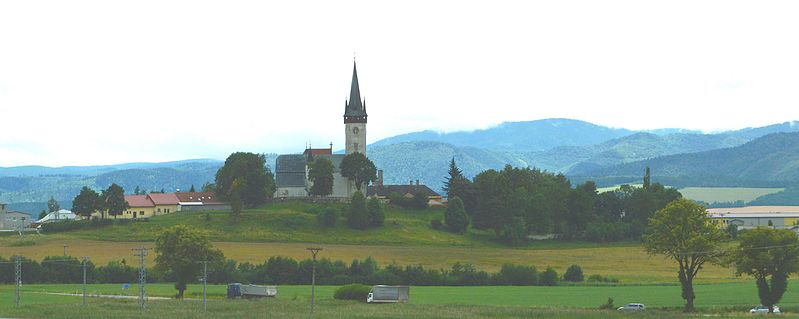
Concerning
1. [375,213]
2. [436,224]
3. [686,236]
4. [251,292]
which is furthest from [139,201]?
[686,236]

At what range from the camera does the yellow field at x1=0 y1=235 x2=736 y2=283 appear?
12862 cm

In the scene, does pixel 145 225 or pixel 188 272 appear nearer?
pixel 188 272

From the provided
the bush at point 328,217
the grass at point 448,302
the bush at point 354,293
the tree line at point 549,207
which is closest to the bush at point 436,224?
the tree line at point 549,207

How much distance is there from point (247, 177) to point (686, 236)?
97511 mm

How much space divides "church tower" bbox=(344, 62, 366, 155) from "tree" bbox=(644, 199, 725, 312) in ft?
366

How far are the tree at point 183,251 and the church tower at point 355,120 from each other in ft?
306

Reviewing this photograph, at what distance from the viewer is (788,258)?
276 feet

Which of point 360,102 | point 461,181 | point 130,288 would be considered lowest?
point 130,288

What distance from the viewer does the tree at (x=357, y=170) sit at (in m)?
184

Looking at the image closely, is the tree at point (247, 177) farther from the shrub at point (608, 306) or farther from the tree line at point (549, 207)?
the shrub at point (608, 306)

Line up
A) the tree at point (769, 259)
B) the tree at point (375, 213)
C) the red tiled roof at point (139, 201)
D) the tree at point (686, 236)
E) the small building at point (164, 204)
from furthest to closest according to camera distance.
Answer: the small building at point (164, 204), the red tiled roof at point (139, 201), the tree at point (375, 213), the tree at point (686, 236), the tree at point (769, 259)

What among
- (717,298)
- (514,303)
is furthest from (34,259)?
(717,298)

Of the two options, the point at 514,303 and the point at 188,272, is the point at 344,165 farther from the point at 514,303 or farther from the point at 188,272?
the point at 514,303

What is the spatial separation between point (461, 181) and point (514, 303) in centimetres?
9756
